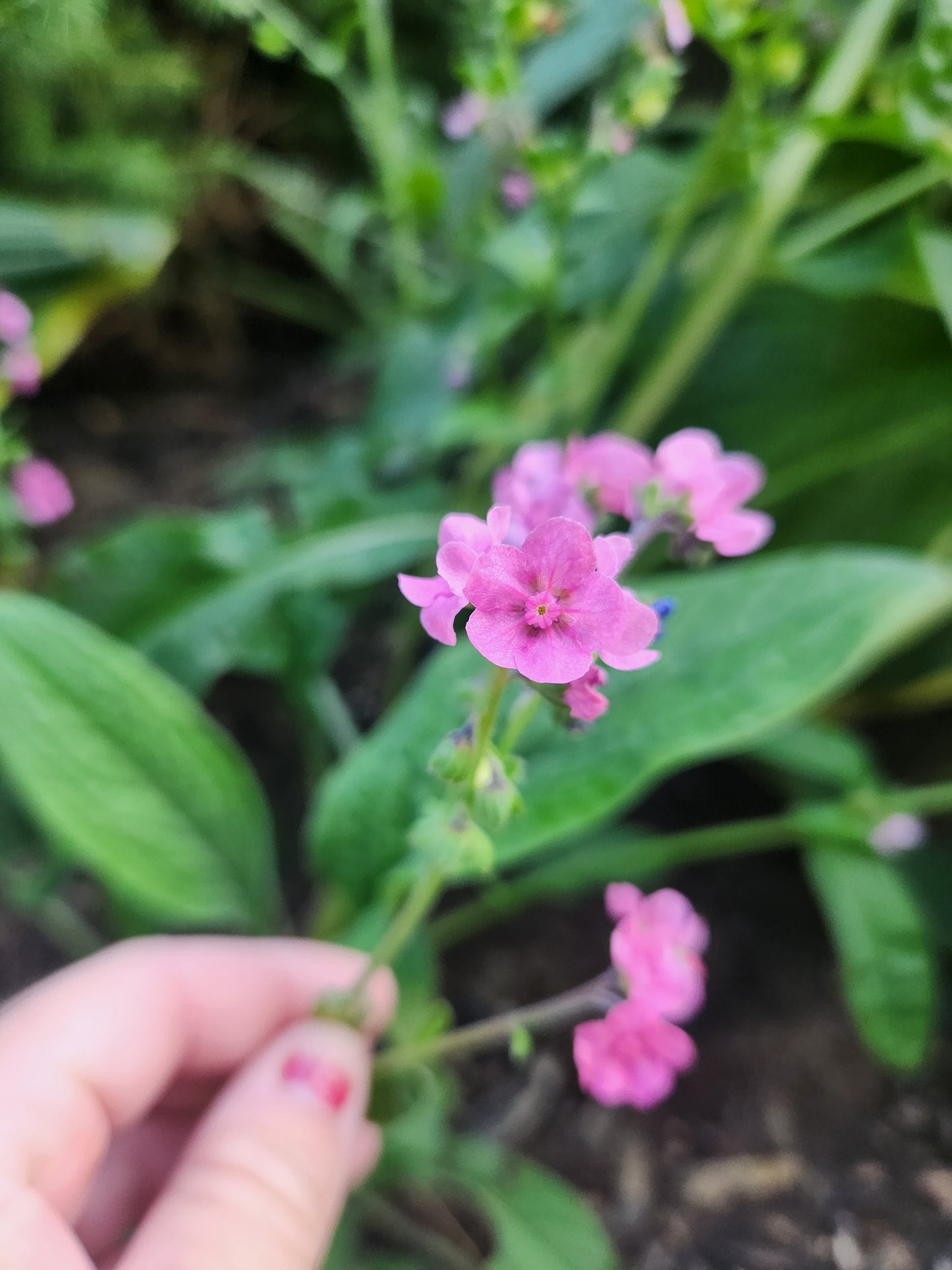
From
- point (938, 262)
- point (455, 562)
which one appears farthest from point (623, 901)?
point (938, 262)

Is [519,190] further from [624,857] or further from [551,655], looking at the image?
[551,655]

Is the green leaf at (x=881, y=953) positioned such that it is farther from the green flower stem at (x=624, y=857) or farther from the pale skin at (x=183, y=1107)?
the pale skin at (x=183, y=1107)

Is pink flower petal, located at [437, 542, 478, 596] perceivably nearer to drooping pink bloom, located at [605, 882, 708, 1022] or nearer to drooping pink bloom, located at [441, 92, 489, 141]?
drooping pink bloom, located at [605, 882, 708, 1022]

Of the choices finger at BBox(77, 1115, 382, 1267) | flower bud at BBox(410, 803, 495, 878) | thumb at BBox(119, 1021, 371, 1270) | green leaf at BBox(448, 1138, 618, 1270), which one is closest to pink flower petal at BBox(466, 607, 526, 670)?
flower bud at BBox(410, 803, 495, 878)

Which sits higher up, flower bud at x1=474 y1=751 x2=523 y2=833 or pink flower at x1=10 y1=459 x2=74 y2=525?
pink flower at x1=10 y1=459 x2=74 y2=525

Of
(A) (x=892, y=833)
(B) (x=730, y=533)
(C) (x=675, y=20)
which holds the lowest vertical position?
(B) (x=730, y=533)

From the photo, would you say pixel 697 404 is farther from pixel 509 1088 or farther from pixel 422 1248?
pixel 422 1248
